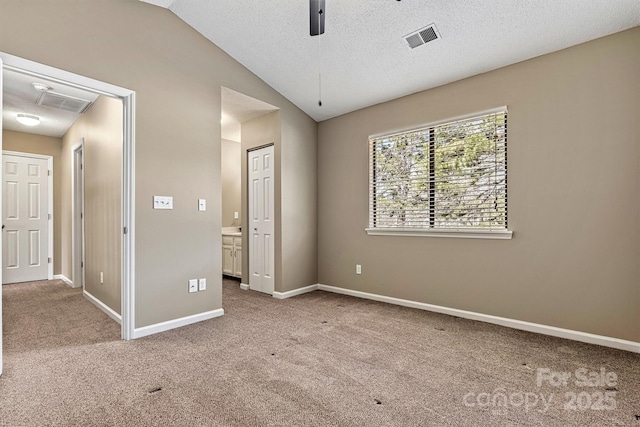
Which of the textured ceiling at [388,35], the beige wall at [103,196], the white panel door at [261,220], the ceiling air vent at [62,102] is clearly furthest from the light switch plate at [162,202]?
the ceiling air vent at [62,102]

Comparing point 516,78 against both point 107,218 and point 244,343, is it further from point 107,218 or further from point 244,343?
point 107,218

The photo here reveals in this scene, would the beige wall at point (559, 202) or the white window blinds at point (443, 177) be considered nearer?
the beige wall at point (559, 202)

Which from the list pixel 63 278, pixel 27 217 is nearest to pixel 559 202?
pixel 63 278

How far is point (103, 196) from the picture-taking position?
12.6ft

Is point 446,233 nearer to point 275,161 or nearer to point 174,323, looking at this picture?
point 275,161

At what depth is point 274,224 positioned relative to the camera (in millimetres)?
4477

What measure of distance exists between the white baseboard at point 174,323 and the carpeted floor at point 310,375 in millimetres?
93

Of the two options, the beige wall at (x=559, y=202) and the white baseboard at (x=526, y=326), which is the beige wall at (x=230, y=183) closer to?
the white baseboard at (x=526, y=326)

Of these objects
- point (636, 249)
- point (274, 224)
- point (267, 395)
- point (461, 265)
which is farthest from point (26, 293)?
point (636, 249)

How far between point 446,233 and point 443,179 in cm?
61

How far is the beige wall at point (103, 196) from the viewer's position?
11.5ft

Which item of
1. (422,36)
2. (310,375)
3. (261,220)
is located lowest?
(310,375)

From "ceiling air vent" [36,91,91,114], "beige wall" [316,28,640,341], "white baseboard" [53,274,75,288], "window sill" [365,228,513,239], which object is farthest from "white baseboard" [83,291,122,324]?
"beige wall" [316,28,640,341]

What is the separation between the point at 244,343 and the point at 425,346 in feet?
5.11
